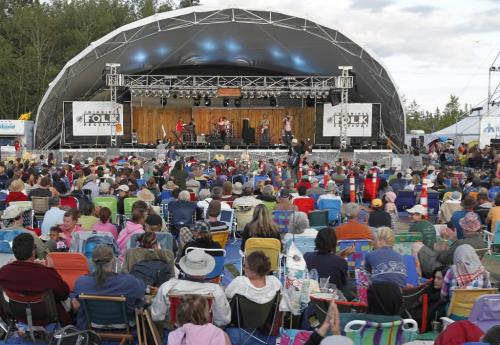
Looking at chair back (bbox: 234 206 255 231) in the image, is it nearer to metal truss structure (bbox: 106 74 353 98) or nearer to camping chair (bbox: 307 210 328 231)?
camping chair (bbox: 307 210 328 231)

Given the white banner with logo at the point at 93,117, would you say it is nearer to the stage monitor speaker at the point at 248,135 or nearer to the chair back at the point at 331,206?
the stage monitor speaker at the point at 248,135

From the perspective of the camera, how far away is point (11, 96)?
47.2 m

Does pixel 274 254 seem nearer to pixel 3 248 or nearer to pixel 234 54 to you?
pixel 3 248

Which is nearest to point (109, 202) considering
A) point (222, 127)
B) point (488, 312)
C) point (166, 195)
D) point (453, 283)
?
point (166, 195)

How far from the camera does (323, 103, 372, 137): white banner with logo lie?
1134 inches

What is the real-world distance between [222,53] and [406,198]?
19.2 metres

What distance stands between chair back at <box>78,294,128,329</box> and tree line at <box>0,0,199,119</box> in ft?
143

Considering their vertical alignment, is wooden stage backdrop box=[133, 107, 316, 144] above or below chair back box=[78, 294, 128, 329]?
above

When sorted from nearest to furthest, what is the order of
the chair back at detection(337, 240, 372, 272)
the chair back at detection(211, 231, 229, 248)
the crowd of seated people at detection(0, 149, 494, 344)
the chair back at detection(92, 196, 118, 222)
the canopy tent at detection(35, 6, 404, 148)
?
the crowd of seated people at detection(0, 149, 494, 344) → the chair back at detection(337, 240, 372, 272) → the chair back at detection(211, 231, 229, 248) → the chair back at detection(92, 196, 118, 222) → the canopy tent at detection(35, 6, 404, 148)

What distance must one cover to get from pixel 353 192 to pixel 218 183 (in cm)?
289

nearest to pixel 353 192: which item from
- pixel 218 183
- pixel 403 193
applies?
pixel 403 193

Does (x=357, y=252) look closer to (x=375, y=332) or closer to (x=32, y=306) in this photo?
(x=375, y=332)

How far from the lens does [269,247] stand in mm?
6980

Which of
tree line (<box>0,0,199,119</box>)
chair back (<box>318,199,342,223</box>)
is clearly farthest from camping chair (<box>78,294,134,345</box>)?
tree line (<box>0,0,199,119</box>)
